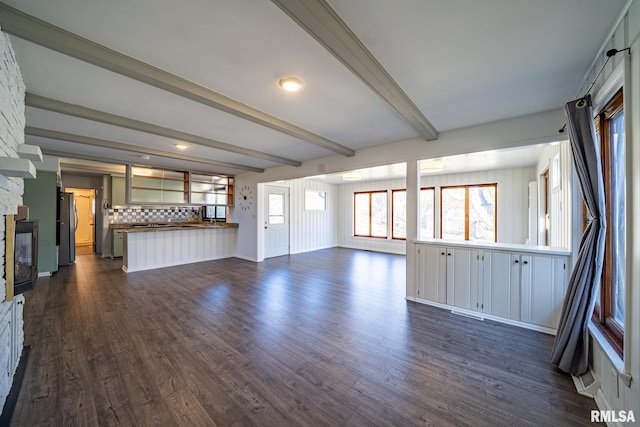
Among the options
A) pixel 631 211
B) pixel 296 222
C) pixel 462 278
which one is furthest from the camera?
pixel 296 222

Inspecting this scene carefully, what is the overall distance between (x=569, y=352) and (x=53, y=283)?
7242mm

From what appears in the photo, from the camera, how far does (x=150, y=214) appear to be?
296 inches

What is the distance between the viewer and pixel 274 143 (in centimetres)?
405

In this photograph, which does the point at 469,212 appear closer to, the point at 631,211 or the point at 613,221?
the point at 613,221

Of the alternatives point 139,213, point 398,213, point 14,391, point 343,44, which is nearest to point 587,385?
point 343,44

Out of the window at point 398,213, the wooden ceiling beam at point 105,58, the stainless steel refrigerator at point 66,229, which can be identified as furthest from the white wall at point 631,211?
the stainless steel refrigerator at point 66,229

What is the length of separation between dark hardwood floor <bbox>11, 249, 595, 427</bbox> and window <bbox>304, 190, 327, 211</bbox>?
181 inches

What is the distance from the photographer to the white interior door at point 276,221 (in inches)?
281

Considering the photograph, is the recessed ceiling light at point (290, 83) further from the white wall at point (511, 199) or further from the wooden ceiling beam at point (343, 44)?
the white wall at point (511, 199)

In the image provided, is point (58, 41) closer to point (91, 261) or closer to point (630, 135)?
point (630, 135)

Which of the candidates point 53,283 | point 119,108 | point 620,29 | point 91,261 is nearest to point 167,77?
point 119,108

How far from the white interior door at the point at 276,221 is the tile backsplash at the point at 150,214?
8.85 ft

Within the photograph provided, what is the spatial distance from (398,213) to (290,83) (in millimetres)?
6513

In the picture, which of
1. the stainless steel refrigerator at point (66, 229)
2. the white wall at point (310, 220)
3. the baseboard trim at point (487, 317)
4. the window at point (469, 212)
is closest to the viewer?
the baseboard trim at point (487, 317)
